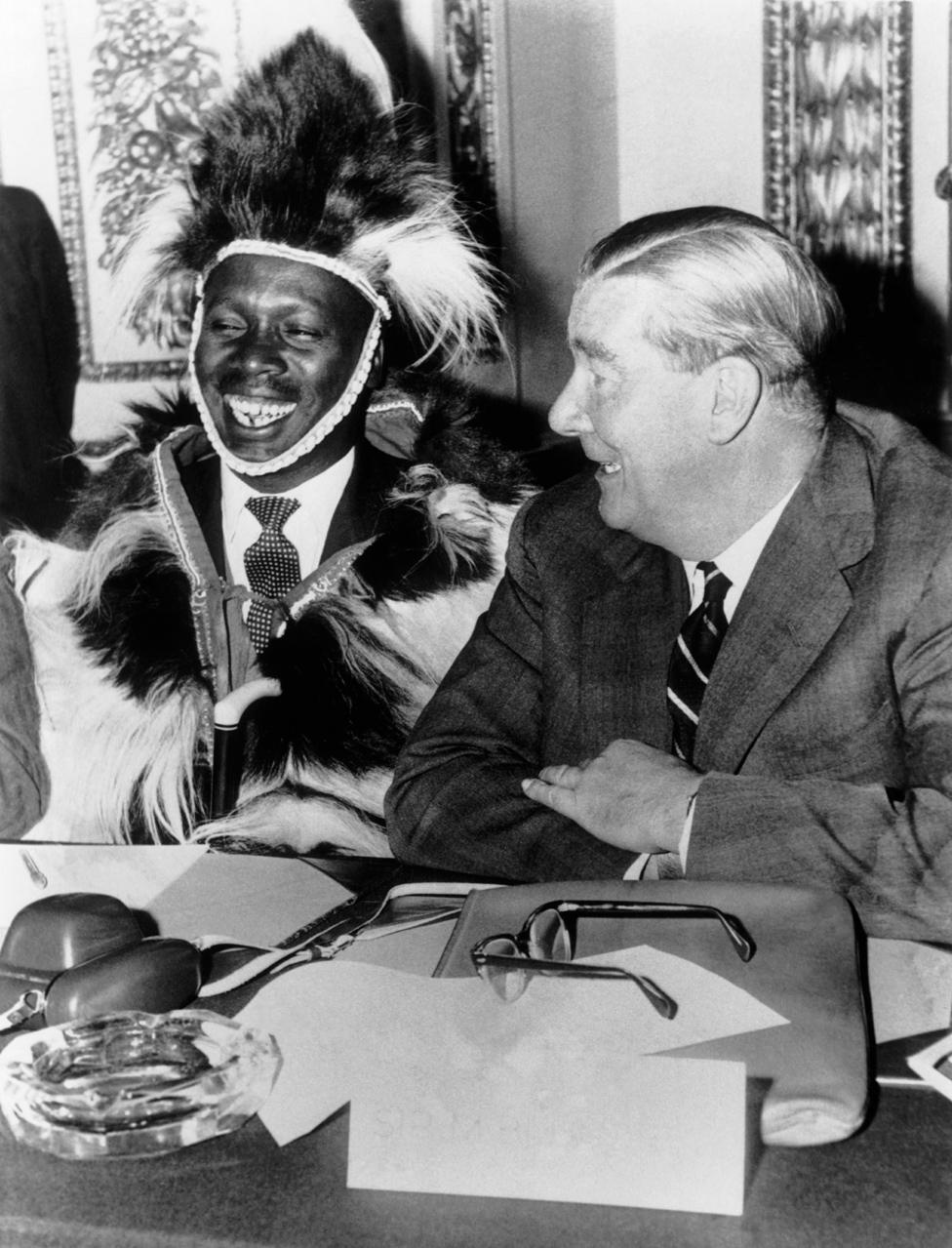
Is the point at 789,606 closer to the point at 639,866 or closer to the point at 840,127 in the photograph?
the point at 639,866

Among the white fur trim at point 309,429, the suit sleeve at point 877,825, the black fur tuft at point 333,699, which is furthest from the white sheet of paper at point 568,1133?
the white fur trim at point 309,429

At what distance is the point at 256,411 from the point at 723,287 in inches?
29.7

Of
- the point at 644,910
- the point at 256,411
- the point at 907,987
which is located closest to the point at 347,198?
the point at 256,411

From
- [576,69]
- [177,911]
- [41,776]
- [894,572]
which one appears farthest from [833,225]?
[41,776]

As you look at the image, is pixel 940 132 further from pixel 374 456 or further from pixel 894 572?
pixel 374 456

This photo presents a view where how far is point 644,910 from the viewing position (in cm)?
109

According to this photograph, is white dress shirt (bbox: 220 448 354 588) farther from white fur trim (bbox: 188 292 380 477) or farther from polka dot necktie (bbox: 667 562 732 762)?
polka dot necktie (bbox: 667 562 732 762)

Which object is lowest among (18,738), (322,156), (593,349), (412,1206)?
(18,738)

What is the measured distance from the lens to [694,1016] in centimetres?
95

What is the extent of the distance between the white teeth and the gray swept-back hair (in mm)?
580

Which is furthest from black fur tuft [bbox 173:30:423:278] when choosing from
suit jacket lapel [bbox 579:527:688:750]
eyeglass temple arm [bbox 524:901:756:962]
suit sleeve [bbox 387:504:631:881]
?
eyeglass temple arm [bbox 524:901:756:962]

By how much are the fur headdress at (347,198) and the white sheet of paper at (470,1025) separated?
4.02ft

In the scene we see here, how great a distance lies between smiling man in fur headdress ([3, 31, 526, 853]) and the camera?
6.60 ft

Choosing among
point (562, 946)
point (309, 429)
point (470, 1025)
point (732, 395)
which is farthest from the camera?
point (309, 429)
